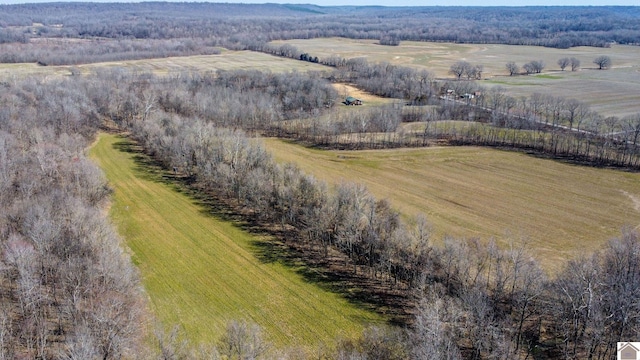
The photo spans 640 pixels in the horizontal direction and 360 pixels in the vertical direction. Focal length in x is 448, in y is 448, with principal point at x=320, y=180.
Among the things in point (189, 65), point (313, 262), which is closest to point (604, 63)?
→ point (189, 65)

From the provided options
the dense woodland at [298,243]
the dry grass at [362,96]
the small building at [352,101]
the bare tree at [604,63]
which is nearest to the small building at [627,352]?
the dense woodland at [298,243]

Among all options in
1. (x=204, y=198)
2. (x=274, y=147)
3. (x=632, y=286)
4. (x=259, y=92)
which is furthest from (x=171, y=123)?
(x=632, y=286)

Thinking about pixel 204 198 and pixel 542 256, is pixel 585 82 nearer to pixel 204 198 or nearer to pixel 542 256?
pixel 542 256

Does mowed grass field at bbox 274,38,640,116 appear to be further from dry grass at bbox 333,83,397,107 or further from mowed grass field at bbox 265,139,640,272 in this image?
mowed grass field at bbox 265,139,640,272

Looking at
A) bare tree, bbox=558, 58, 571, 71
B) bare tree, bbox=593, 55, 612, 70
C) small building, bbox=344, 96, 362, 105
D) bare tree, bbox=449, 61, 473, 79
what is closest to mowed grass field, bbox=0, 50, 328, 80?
small building, bbox=344, 96, 362, 105

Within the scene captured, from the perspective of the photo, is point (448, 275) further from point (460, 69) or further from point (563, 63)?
point (563, 63)

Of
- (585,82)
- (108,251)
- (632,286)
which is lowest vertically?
(108,251)

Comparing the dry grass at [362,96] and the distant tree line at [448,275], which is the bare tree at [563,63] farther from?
the distant tree line at [448,275]
